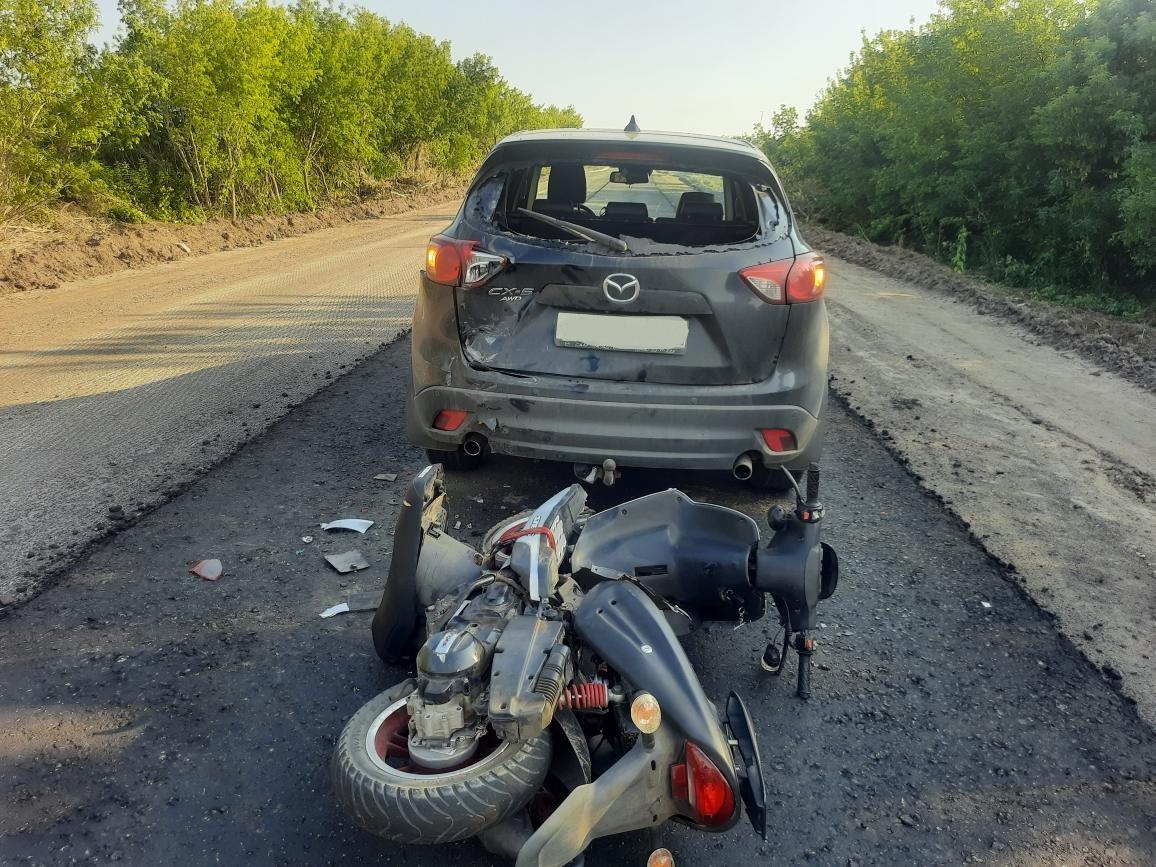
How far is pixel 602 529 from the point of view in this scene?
2756 mm

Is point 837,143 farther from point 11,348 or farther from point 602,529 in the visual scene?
point 602,529

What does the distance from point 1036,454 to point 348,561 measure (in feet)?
13.7

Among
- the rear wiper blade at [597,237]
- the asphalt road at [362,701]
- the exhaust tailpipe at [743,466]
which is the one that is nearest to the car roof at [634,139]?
the rear wiper blade at [597,237]

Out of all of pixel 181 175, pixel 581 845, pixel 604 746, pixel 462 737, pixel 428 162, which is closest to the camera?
pixel 581 845

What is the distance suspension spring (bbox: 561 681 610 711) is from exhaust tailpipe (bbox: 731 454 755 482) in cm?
178

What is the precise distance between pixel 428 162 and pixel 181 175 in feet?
75.7

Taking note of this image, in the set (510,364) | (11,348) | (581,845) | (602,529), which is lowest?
(11,348)

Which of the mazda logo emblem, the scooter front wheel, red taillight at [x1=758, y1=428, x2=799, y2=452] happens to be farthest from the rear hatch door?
the scooter front wheel

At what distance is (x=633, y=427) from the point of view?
138 inches

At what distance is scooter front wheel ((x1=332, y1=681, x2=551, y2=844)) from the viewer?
1.78 metres

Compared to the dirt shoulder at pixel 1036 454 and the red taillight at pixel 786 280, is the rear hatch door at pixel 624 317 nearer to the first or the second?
the red taillight at pixel 786 280

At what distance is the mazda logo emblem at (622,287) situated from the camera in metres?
3.37

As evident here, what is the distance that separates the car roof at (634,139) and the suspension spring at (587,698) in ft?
8.57

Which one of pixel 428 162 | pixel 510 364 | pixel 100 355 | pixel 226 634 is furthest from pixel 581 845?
pixel 428 162
